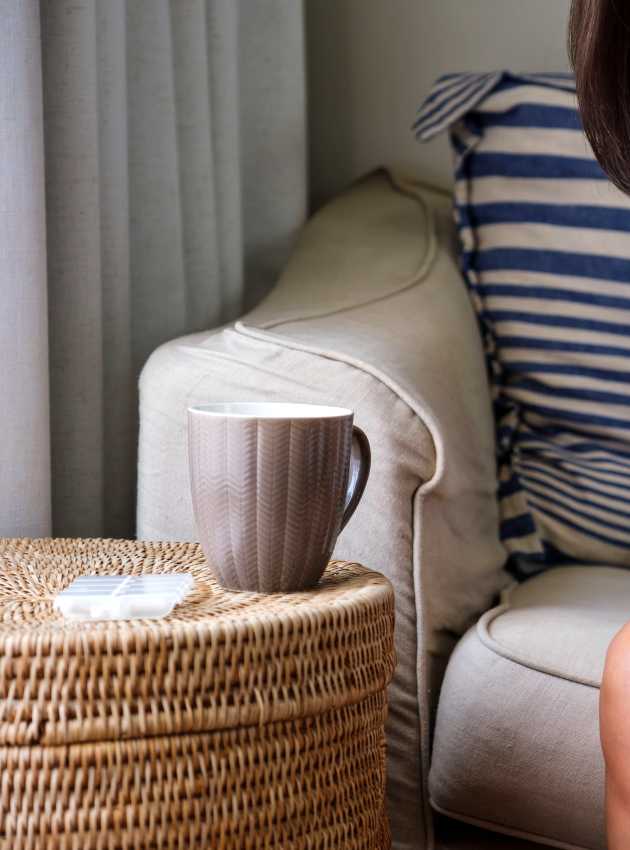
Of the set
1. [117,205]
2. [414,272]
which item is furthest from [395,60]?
[117,205]

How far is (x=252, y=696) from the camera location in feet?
1.87

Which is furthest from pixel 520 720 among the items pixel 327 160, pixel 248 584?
pixel 327 160

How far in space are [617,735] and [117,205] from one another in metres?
0.75

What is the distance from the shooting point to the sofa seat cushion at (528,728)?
0.80 meters

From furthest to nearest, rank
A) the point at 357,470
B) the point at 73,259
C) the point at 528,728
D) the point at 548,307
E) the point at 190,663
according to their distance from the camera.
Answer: the point at 548,307 < the point at 73,259 < the point at 528,728 < the point at 357,470 < the point at 190,663

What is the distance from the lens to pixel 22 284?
91 centimetres

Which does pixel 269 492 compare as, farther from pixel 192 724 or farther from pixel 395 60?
pixel 395 60

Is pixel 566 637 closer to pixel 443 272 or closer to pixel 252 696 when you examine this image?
pixel 252 696

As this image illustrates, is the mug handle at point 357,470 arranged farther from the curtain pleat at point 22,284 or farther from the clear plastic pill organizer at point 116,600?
the curtain pleat at point 22,284

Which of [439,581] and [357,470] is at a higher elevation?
[357,470]

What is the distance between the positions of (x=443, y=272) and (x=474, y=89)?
22 cm

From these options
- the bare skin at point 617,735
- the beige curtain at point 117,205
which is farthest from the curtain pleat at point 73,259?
the bare skin at point 617,735

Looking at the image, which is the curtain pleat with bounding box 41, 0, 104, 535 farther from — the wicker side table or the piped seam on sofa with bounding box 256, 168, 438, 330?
the wicker side table

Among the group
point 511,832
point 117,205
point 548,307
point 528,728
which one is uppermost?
point 117,205
